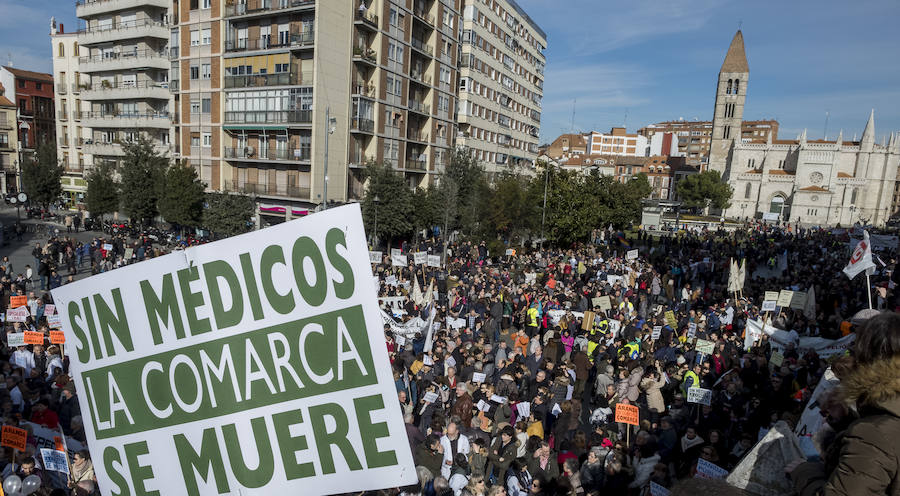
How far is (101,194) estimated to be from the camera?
3822cm

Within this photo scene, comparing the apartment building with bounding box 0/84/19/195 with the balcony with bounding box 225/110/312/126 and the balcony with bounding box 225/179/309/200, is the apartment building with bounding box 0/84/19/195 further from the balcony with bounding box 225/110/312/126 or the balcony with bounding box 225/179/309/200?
the balcony with bounding box 225/110/312/126

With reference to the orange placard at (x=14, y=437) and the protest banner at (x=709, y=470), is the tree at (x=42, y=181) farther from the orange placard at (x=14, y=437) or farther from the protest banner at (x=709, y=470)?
the protest banner at (x=709, y=470)

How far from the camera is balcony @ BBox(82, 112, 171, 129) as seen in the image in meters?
42.2

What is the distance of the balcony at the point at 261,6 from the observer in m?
32.7

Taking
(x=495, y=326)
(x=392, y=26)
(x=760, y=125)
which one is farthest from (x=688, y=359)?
(x=760, y=125)

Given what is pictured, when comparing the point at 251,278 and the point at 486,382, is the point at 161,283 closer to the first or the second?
the point at 251,278

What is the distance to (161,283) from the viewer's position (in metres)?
3.42

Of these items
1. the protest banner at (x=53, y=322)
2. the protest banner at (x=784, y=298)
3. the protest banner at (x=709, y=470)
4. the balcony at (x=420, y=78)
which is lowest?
the protest banner at (x=53, y=322)

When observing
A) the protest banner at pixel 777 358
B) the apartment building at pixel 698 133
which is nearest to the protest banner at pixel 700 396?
the protest banner at pixel 777 358

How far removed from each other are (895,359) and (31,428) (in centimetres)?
900

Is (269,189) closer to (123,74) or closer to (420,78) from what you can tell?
(420,78)

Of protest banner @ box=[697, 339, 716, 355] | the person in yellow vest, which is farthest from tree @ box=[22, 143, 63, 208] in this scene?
the person in yellow vest

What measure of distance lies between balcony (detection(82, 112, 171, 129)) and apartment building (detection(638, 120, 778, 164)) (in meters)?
116

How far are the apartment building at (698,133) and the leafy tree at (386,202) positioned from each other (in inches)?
4412
